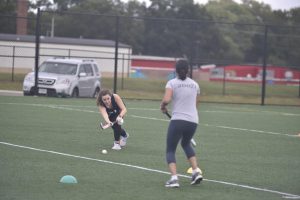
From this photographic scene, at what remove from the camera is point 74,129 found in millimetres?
17531

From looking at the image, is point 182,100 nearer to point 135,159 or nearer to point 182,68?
point 182,68

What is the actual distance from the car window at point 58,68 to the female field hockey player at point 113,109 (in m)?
17.5

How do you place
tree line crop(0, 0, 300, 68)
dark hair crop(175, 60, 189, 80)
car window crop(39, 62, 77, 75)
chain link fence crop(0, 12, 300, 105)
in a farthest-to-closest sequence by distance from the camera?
tree line crop(0, 0, 300, 68), chain link fence crop(0, 12, 300, 105), car window crop(39, 62, 77, 75), dark hair crop(175, 60, 189, 80)

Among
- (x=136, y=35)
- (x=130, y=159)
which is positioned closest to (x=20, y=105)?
(x=130, y=159)

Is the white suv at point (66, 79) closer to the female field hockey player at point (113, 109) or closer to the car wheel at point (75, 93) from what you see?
the car wheel at point (75, 93)

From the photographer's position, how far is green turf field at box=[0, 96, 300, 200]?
9.55 metres

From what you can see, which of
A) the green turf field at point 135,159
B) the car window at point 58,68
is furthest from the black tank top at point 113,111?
the car window at point 58,68

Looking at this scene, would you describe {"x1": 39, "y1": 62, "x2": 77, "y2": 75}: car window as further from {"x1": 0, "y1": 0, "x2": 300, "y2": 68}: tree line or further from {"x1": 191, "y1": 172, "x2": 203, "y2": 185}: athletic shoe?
{"x1": 191, "y1": 172, "x2": 203, "y2": 185}: athletic shoe

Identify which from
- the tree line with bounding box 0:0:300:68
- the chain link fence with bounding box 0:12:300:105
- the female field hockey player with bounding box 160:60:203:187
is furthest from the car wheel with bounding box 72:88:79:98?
the female field hockey player with bounding box 160:60:203:187

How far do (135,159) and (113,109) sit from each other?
5.49 feet

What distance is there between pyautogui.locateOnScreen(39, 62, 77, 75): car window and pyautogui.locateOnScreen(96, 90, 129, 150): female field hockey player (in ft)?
57.5

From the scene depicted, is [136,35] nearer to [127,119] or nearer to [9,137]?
[127,119]

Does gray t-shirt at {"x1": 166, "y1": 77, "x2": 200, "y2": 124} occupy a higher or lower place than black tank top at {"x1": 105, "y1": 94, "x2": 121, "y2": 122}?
higher

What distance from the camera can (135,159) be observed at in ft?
41.4
